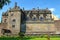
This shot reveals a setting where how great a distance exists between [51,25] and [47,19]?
5749 mm

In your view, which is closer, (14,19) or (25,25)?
(14,19)

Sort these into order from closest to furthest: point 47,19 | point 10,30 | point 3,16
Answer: point 10,30 → point 47,19 → point 3,16

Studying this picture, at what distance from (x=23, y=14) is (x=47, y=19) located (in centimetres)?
955

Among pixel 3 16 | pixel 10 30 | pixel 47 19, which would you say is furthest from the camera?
pixel 3 16

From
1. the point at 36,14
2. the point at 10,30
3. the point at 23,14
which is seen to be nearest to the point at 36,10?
the point at 36,14

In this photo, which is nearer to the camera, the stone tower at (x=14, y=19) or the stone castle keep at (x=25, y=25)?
the stone castle keep at (x=25, y=25)

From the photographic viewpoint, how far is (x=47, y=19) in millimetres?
69312

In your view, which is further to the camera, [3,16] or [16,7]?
[3,16]

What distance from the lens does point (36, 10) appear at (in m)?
73.2

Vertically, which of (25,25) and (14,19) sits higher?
(14,19)

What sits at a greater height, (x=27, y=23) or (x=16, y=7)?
(x=16, y=7)

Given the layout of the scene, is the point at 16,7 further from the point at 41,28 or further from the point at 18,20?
the point at 41,28

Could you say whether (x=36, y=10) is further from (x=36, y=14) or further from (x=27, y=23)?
(x=27, y=23)

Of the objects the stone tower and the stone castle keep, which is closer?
the stone castle keep
